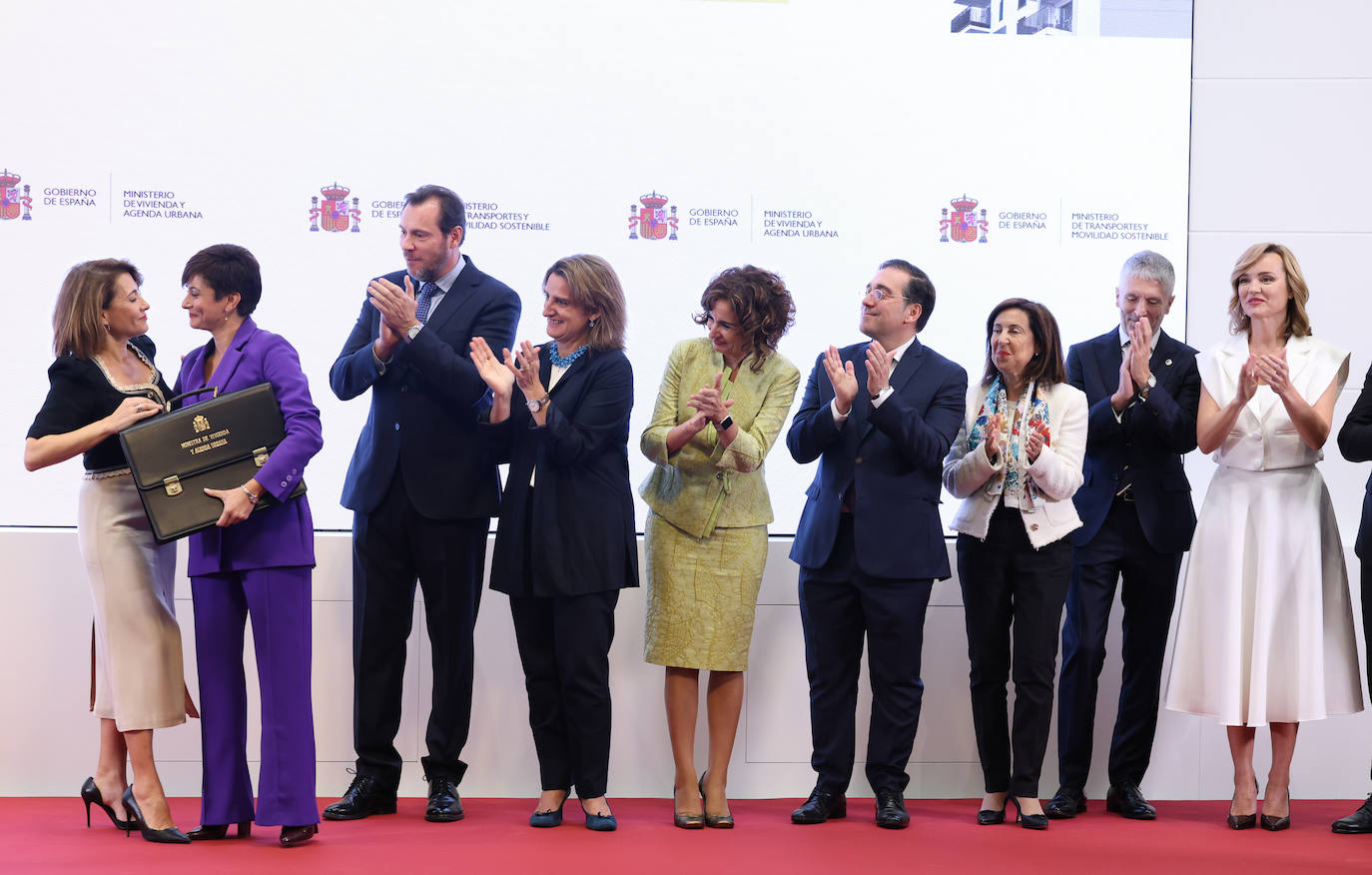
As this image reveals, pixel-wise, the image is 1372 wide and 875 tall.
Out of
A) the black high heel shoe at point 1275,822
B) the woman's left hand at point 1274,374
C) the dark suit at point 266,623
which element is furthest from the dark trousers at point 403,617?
the black high heel shoe at point 1275,822

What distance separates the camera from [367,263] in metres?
4.71

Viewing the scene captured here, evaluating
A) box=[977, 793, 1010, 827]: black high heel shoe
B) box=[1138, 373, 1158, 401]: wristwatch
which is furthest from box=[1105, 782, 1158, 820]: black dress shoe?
box=[1138, 373, 1158, 401]: wristwatch

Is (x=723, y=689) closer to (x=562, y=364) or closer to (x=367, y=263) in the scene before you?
(x=562, y=364)

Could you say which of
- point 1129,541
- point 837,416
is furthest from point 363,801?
point 1129,541

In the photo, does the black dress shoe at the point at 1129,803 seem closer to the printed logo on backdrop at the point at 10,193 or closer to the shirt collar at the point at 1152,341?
the shirt collar at the point at 1152,341

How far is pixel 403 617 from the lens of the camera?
4047mm

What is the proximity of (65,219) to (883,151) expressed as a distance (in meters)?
3.13

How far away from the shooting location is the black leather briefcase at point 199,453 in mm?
3398

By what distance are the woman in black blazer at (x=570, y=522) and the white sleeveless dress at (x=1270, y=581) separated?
6.41ft

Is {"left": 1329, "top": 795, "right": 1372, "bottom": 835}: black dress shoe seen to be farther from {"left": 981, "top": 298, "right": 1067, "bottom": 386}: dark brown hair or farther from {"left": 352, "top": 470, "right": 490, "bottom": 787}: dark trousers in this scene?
{"left": 352, "top": 470, "right": 490, "bottom": 787}: dark trousers

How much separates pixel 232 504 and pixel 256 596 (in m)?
0.29

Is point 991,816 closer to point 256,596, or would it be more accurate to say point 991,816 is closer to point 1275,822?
point 1275,822

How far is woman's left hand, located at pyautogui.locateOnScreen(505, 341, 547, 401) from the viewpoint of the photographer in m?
3.73

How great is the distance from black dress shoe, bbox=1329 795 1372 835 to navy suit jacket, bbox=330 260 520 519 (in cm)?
296
